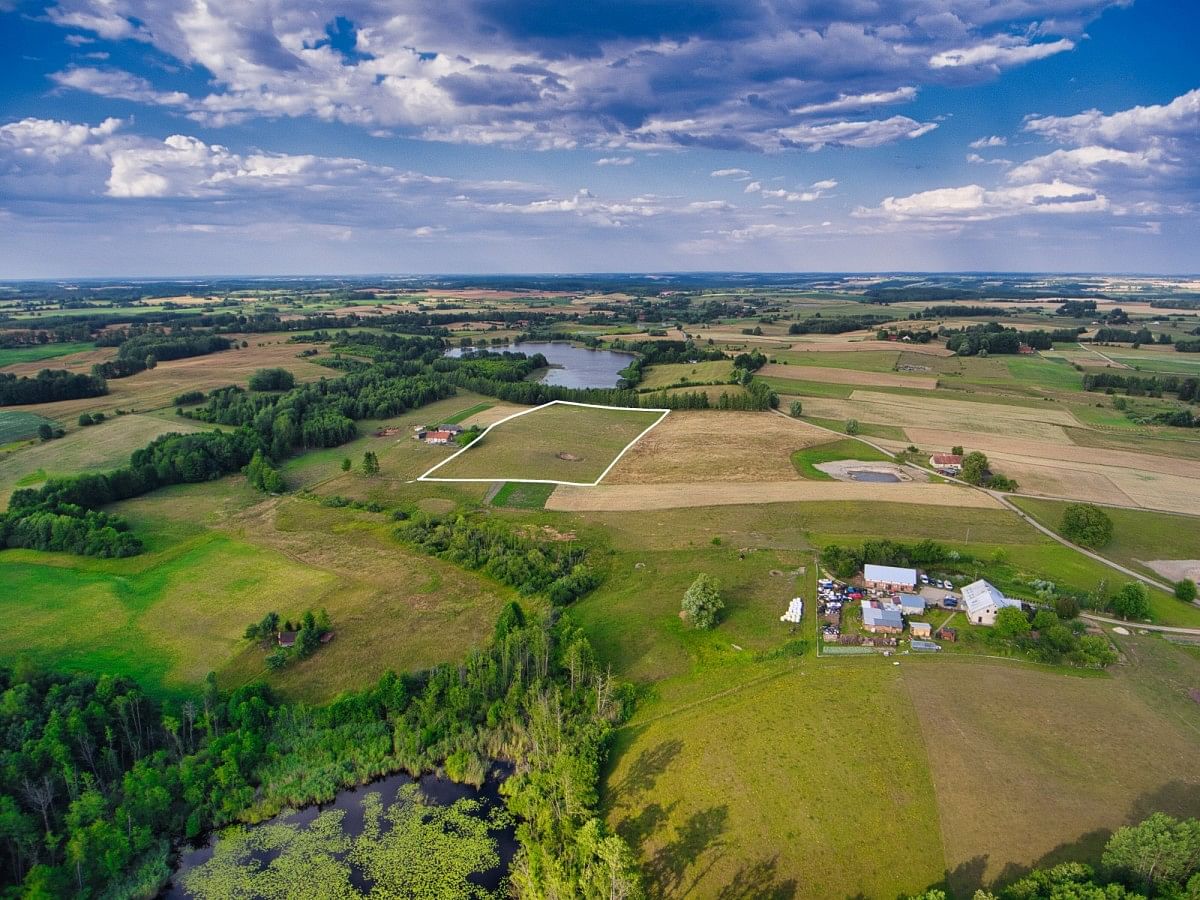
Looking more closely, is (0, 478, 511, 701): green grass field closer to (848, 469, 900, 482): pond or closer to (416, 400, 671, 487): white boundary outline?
(416, 400, 671, 487): white boundary outline

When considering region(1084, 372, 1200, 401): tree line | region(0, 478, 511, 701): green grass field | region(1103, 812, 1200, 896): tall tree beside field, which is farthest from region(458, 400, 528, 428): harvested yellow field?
region(1084, 372, 1200, 401): tree line

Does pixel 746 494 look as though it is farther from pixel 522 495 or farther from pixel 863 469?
Result: pixel 522 495

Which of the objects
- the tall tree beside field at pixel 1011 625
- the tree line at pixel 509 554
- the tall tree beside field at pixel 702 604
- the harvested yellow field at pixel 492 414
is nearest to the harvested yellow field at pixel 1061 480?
the tall tree beside field at pixel 1011 625

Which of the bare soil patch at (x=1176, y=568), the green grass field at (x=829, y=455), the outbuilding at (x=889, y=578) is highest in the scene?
the green grass field at (x=829, y=455)

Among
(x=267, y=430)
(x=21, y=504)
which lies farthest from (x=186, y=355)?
(x=21, y=504)

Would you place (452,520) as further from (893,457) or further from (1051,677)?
(893,457)

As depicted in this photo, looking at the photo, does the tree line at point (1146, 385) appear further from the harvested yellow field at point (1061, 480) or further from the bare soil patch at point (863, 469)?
the bare soil patch at point (863, 469)
